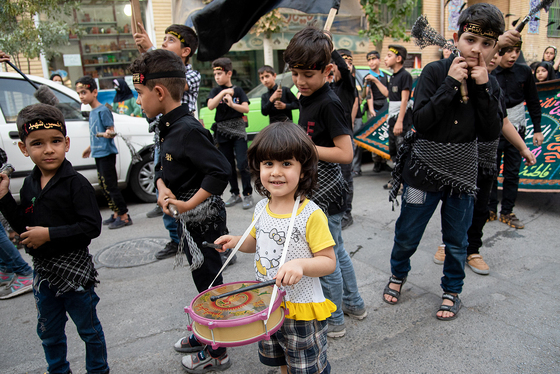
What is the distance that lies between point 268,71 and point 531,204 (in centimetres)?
403

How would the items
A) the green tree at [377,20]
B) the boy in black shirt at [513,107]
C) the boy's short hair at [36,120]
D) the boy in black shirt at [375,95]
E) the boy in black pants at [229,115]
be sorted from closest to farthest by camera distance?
the boy's short hair at [36,120] < the boy in black shirt at [513,107] < the boy in black pants at [229,115] < the boy in black shirt at [375,95] < the green tree at [377,20]

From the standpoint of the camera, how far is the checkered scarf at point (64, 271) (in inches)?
81.4

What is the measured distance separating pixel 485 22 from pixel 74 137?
193 inches

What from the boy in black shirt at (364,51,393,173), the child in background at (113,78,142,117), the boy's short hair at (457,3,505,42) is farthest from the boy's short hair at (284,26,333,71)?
the child in background at (113,78,142,117)

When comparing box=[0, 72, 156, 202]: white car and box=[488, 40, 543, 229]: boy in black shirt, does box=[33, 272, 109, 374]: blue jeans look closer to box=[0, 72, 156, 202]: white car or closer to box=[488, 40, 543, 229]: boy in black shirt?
box=[0, 72, 156, 202]: white car

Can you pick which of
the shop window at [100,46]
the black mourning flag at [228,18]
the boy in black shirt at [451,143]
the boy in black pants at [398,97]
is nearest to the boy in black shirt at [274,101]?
the boy in black pants at [398,97]

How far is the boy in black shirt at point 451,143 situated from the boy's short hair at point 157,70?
61.9 inches

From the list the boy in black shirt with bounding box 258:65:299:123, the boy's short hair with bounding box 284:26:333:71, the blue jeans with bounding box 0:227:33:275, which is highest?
the boy's short hair with bounding box 284:26:333:71

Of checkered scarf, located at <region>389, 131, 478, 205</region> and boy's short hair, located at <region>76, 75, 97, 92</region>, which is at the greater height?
boy's short hair, located at <region>76, 75, 97, 92</region>

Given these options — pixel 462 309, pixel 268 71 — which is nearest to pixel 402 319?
pixel 462 309

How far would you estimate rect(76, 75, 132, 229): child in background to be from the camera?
15.6 ft

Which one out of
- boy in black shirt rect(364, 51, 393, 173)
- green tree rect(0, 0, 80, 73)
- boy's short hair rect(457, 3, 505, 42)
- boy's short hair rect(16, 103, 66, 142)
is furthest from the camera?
boy in black shirt rect(364, 51, 393, 173)

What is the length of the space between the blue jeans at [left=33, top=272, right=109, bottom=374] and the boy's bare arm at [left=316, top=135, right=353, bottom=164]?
1.51 m

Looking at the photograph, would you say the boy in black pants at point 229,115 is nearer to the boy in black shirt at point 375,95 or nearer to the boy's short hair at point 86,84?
the boy's short hair at point 86,84
